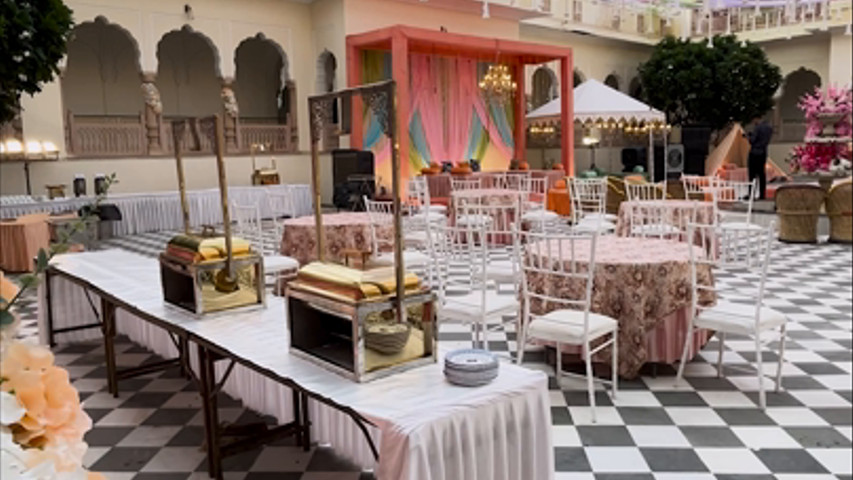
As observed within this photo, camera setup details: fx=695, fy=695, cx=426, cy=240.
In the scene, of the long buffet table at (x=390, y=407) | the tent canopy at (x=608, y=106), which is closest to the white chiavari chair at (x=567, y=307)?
the long buffet table at (x=390, y=407)

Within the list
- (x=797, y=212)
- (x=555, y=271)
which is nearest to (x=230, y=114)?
(x=797, y=212)

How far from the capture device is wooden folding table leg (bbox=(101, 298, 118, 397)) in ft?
12.1

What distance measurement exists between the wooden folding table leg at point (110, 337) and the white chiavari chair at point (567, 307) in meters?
2.19

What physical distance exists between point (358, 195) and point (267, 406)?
7.20 meters

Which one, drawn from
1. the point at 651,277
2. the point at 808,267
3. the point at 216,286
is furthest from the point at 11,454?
the point at 808,267

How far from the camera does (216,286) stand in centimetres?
285

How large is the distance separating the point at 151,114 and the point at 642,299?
10.1 m

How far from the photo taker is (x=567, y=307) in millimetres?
3900

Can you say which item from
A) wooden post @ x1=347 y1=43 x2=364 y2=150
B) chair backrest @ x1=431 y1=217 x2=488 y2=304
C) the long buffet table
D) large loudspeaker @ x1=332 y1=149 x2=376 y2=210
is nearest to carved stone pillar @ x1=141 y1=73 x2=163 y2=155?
large loudspeaker @ x1=332 y1=149 x2=376 y2=210

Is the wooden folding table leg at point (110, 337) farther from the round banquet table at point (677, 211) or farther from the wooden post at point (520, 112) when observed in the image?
the wooden post at point (520, 112)

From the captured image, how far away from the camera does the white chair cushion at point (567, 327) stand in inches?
133

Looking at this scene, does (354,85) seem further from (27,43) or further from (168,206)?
(27,43)

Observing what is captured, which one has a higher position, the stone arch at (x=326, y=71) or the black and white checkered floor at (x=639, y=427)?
the stone arch at (x=326, y=71)

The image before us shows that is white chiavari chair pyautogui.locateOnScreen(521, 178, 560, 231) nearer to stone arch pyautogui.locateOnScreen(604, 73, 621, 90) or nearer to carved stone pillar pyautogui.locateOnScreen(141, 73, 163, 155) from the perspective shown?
carved stone pillar pyautogui.locateOnScreen(141, 73, 163, 155)
